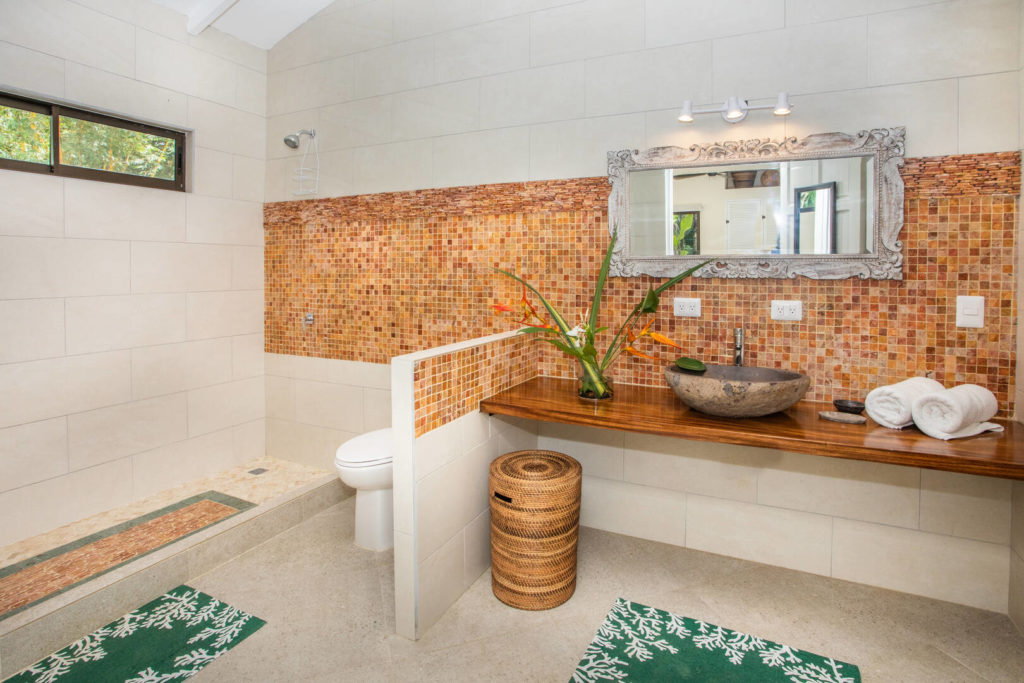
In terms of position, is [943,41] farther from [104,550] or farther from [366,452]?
[104,550]

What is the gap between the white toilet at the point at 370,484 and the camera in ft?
8.17

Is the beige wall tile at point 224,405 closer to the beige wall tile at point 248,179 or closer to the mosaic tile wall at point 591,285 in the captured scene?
the mosaic tile wall at point 591,285

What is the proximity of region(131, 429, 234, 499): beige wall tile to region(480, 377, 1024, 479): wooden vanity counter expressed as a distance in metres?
2.04

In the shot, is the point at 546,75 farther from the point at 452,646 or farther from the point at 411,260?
the point at 452,646

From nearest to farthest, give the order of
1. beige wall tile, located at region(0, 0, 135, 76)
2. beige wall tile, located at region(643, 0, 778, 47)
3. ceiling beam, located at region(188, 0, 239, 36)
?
beige wall tile, located at region(643, 0, 778, 47), beige wall tile, located at region(0, 0, 135, 76), ceiling beam, located at region(188, 0, 239, 36)

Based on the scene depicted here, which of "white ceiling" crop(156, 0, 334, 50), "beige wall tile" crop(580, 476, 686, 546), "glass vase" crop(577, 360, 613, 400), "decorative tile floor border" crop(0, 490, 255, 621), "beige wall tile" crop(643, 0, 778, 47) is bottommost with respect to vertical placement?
"decorative tile floor border" crop(0, 490, 255, 621)

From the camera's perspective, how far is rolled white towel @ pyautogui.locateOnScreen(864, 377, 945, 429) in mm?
1855

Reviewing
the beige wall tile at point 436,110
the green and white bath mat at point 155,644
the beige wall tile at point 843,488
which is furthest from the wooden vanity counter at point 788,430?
the beige wall tile at point 436,110

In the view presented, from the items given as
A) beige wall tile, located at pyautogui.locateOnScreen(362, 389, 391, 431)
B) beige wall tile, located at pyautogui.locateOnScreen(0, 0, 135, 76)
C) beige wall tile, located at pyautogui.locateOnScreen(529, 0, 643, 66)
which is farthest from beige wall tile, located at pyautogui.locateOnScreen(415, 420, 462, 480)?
beige wall tile, located at pyautogui.locateOnScreen(0, 0, 135, 76)

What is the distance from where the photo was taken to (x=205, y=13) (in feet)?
10.2

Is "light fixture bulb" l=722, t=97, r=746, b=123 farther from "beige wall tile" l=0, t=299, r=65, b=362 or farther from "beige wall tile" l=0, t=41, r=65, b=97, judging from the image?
"beige wall tile" l=0, t=299, r=65, b=362

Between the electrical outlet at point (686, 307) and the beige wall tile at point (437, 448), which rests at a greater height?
the electrical outlet at point (686, 307)

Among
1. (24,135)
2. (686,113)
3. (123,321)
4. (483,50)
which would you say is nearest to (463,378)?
(686,113)

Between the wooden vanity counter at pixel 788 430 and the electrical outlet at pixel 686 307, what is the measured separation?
0.35m
